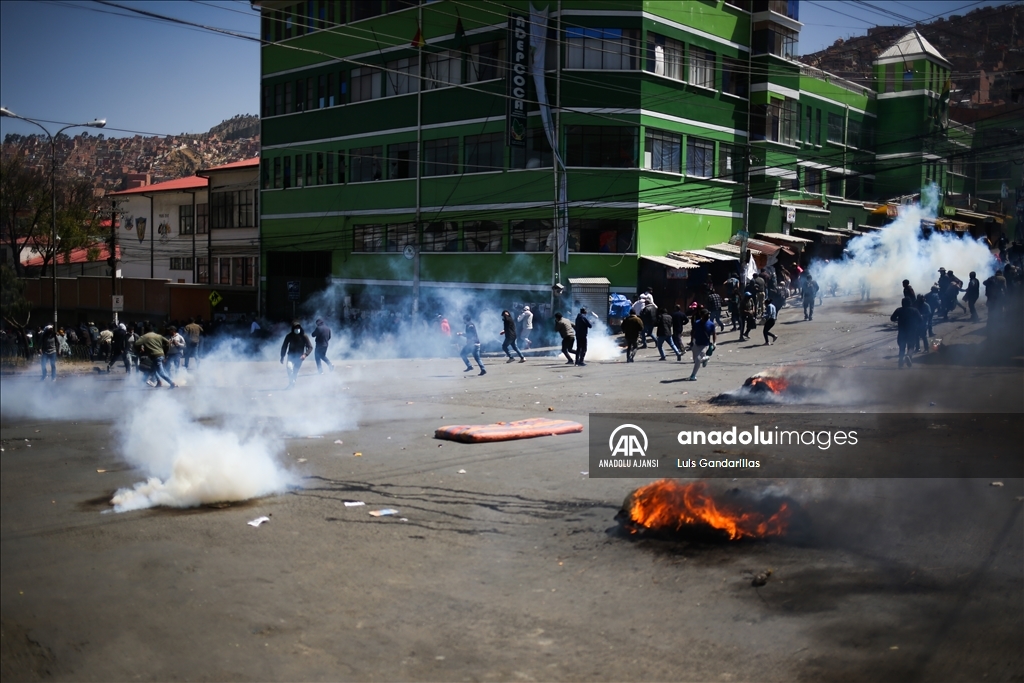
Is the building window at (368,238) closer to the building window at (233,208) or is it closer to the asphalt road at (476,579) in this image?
the building window at (233,208)

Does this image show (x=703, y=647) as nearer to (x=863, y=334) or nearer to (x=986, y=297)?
(x=986, y=297)

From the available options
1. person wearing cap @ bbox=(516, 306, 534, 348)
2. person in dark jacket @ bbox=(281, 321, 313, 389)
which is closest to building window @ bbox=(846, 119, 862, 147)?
person wearing cap @ bbox=(516, 306, 534, 348)

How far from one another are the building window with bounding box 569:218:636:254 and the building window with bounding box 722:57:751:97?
902 centimetres

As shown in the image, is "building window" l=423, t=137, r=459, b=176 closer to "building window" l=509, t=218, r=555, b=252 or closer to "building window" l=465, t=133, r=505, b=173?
"building window" l=465, t=133, r=505, b=173

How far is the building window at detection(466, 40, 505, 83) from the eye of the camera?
3434 centimetres

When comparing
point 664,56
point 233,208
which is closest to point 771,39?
point 664,56

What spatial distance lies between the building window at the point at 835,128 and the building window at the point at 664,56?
620cm

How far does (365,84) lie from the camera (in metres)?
40.1

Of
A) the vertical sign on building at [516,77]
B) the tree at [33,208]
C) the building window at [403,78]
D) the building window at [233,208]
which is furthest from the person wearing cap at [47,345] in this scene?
the building window at [233,208]

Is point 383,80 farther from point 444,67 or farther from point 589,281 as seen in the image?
point 589,281

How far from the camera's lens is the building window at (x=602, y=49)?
32.7 meters

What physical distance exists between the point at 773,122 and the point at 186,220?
104 ft

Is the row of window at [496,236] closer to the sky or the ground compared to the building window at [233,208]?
closer to the ground

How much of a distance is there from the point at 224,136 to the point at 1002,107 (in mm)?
120079
